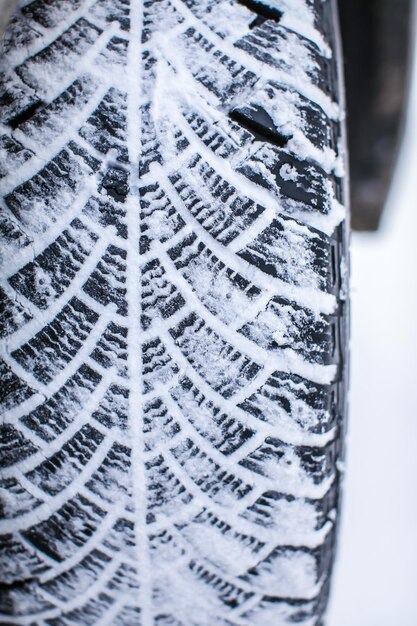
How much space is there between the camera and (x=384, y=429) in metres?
1.44

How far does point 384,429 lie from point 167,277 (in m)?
1.16

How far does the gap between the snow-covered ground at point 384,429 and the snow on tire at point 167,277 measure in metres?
0.66

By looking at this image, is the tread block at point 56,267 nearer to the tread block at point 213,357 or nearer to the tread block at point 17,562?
the tread block at point 213,357

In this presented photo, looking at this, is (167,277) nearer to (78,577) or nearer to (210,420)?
(210,420)

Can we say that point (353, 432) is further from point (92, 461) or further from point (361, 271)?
point (92, 461)

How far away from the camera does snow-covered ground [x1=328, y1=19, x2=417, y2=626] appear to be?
1190 mm

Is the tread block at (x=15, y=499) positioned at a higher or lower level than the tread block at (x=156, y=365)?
lower

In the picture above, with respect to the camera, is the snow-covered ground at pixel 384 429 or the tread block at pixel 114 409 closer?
the tread block at pixel 114 409

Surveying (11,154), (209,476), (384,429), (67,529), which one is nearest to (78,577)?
(67,529)

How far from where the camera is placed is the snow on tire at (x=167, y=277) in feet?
1.47

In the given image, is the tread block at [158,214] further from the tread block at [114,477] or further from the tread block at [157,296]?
the tread block at [114,477]

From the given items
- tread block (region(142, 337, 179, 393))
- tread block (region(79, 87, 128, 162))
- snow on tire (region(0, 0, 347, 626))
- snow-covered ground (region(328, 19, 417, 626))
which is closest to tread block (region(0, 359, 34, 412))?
snow on tire (region(0, 0, 347, 626))

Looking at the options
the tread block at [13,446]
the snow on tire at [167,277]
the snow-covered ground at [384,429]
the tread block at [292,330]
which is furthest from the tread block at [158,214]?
the snow-covered ground at [384,429]

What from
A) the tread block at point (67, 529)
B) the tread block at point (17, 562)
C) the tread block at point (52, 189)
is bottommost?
the tread block at point (17, 562)
